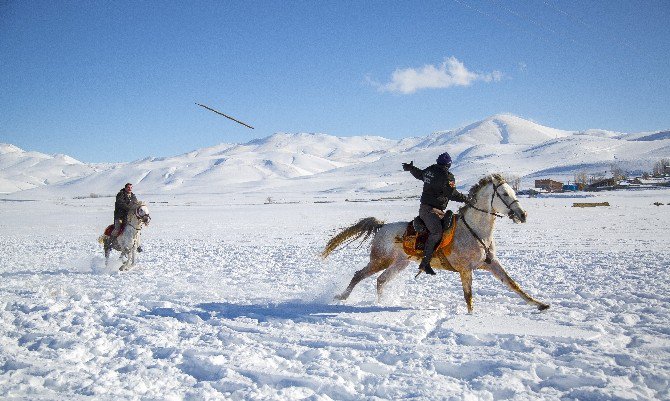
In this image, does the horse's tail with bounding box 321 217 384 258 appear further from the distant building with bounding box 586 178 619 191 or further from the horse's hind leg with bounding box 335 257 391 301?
the distant building with bounding box 586 178 619 191

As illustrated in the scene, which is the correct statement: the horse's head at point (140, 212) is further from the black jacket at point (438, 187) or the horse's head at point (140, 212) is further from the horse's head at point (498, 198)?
the horse's head at point (498, 198)

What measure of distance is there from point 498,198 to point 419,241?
4.41 ft

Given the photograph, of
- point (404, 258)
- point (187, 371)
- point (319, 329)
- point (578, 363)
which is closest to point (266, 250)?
point (404, 258)

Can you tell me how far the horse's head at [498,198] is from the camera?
6207 mm

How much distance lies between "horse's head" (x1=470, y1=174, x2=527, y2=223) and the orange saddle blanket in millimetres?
485

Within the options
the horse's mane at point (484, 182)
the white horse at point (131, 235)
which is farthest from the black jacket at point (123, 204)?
the horse's mane at point (484, 182)

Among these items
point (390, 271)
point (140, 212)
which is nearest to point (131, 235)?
point (140, 212)

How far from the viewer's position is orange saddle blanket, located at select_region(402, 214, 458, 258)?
21.6 ft

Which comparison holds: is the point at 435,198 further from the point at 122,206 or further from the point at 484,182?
the point at 122,206

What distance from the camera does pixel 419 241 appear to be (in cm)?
675

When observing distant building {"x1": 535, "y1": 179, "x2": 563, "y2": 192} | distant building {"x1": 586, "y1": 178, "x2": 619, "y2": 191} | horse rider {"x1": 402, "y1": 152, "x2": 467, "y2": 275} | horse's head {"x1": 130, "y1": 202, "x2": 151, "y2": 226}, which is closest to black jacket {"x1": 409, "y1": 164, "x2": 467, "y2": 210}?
horse rider {"x1": 402, "y1": 152, "x2": 467, "y2": 275}

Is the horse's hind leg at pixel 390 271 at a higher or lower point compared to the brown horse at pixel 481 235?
lower

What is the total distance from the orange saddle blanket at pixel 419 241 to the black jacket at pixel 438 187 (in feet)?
1.09

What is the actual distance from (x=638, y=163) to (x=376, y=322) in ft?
455
